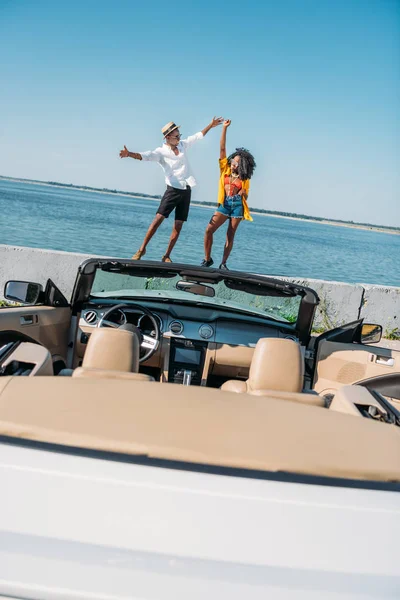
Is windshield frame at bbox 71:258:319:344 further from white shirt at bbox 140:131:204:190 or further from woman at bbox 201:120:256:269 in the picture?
white shirt at bbox 140:131:204:190

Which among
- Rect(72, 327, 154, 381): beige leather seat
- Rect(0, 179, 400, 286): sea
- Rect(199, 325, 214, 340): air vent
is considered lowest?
Rect(0, 179, 400, 286): sea

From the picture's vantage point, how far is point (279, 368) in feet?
10.7

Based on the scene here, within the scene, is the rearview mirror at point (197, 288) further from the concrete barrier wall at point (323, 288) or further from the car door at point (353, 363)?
the concrete barrier wall at point (323, 288)

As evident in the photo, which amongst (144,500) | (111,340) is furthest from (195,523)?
(111,340)

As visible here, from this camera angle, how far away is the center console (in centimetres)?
500

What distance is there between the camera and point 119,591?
1.59 m

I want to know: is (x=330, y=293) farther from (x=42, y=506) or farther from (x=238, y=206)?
(x=42, y=506)

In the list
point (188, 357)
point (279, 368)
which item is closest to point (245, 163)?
point (188, 357)

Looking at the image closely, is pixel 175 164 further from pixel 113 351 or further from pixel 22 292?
pixel 113 351

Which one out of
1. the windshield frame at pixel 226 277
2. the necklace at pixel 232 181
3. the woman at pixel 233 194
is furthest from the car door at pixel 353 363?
the necklace at pixel 232 181

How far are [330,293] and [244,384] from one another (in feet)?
19.2

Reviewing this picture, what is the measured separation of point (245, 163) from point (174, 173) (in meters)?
1.04

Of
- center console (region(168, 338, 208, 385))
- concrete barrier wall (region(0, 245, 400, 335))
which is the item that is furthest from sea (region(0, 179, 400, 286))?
center console (region(168, 338, 208, 385))

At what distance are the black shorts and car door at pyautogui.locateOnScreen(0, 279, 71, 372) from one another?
452 cm
